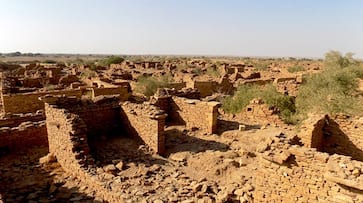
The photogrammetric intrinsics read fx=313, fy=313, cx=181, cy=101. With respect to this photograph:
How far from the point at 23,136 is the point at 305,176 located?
8.08 metres

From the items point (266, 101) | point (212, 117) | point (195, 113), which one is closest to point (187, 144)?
point (212, 117)

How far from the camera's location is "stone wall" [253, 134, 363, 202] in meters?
4.64

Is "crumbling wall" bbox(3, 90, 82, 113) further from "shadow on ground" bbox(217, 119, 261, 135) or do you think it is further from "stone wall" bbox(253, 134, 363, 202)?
"stone wall" bbox(253, 134, 363, 202)

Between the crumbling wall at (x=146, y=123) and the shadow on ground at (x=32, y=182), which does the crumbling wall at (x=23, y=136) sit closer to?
the shadow on ground at (x=32, y=182)

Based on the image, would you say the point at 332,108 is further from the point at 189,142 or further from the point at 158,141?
the point at 158,141

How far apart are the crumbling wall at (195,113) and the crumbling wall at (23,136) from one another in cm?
443

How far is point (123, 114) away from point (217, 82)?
1088 centimetres

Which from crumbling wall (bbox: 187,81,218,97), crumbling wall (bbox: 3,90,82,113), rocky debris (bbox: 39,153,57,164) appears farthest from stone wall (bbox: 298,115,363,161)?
crumbling wall (bbox: 187,81,218,97)

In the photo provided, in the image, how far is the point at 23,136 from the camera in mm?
9500

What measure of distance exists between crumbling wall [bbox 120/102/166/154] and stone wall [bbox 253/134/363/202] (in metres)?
3.55

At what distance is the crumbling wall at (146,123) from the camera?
880 centimetres

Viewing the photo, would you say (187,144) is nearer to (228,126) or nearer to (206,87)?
(228,126)

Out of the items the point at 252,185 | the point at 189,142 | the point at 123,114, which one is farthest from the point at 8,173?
the point at 252,185

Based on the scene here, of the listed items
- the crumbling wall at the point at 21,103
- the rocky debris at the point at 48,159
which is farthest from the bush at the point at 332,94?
the crumbling wall at the point at 21,103
